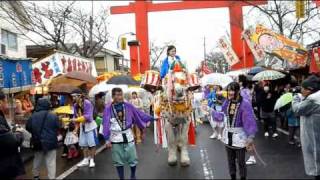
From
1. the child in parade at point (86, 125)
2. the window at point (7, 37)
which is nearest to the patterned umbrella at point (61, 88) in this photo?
the window at point (7, 37)

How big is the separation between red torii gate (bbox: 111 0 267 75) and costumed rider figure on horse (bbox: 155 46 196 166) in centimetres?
1732

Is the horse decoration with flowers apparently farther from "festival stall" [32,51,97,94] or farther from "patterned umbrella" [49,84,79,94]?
"festival stall" [32,51,97,94]

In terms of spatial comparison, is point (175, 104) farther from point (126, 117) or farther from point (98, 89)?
point (98, 89)

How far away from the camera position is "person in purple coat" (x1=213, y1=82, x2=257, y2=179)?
7.52 metres

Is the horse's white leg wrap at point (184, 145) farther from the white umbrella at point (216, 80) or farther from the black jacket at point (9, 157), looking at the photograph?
the black jacket at point (9, 157)

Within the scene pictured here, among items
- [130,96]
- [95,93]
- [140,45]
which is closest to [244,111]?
[95,93]

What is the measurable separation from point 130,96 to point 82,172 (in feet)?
25.5

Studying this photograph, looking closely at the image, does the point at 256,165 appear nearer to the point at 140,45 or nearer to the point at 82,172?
the point at 82,172

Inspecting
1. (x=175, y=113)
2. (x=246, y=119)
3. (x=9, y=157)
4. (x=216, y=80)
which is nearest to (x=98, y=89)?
(x=216, y=80)

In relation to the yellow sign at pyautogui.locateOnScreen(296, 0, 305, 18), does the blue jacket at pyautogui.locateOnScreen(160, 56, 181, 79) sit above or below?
below

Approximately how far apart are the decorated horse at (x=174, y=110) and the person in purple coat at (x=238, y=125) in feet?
7.06

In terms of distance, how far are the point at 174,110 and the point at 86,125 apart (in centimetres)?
210

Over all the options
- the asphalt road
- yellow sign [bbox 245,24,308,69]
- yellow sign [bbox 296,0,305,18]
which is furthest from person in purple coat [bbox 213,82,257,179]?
yellow sign [bbox 296,0,305,18]

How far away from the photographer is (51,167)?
28.6ft
